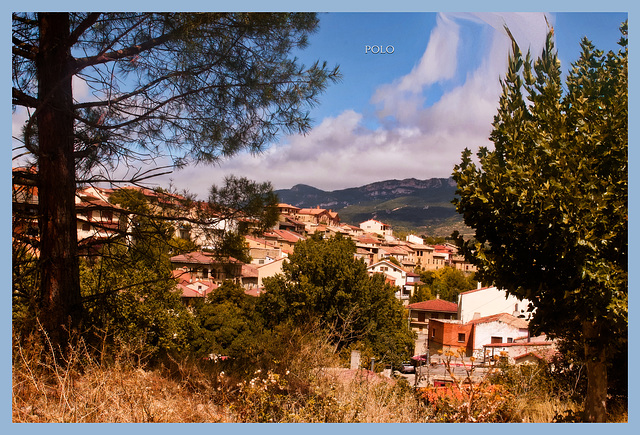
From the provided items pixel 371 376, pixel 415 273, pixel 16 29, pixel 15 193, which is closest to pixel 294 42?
pixel 16 29

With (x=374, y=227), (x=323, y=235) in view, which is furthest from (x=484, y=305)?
(x=323, y=235)

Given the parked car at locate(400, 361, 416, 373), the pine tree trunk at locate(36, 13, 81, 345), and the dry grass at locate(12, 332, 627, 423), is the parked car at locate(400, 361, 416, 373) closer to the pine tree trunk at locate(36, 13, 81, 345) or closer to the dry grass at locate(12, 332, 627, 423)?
the dry grass at locate(12, 332, 627, 423)

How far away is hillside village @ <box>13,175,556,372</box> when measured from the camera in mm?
4125

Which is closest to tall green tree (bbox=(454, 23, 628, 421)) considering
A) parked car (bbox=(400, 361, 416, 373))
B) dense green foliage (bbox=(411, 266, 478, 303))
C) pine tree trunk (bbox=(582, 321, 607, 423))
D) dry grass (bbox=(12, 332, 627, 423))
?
pine tree trunk (bbox=(582, 321, 607, 423))

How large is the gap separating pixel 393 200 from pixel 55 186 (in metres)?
9.69

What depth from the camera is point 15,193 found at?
12.1 feet

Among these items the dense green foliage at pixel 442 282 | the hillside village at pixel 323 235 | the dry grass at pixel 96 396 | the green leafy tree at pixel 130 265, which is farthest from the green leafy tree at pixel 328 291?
the dense green foliage at pixel 442 282

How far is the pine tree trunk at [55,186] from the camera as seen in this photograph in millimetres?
3539

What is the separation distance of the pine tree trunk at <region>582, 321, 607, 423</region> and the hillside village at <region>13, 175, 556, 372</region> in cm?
53

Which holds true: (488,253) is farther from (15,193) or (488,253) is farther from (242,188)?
(15,193)

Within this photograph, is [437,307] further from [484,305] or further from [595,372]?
[595,372]

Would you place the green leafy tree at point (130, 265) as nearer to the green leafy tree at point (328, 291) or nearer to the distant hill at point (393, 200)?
the distant hill at point (393, 200)

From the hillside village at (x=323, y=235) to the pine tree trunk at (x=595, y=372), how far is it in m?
0.53

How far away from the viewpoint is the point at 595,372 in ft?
11.0
